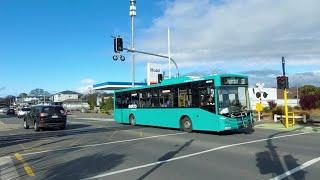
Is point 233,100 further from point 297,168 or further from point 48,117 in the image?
point 48,117

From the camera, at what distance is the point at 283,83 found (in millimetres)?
26250

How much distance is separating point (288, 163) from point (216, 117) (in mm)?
9937

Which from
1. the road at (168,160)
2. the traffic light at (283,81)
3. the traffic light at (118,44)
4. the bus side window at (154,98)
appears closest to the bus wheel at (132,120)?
the bus side window at (154,98)

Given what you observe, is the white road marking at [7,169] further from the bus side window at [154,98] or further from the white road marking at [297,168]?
the bus side window at [154,98]

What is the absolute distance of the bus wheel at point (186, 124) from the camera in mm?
24156

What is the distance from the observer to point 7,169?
42.2 feet

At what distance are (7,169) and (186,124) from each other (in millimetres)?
12945

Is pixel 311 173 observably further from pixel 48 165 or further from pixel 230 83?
pixel 230 83

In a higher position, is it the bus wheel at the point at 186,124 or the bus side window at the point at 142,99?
the bus side window at the point at 142,99

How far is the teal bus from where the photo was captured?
A: 21.9 m

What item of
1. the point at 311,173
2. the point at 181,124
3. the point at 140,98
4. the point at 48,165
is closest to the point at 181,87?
the point at 181,124

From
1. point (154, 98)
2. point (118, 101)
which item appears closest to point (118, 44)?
point (154, 98)

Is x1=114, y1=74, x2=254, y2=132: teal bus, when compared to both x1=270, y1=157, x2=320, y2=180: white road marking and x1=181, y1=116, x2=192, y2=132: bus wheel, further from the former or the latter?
x1=270, y1=157, x2=320, y2=180: white road marking

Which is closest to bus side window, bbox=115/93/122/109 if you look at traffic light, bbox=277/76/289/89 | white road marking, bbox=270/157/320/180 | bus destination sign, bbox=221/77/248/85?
traffic light, bbox=277/76/289/89
